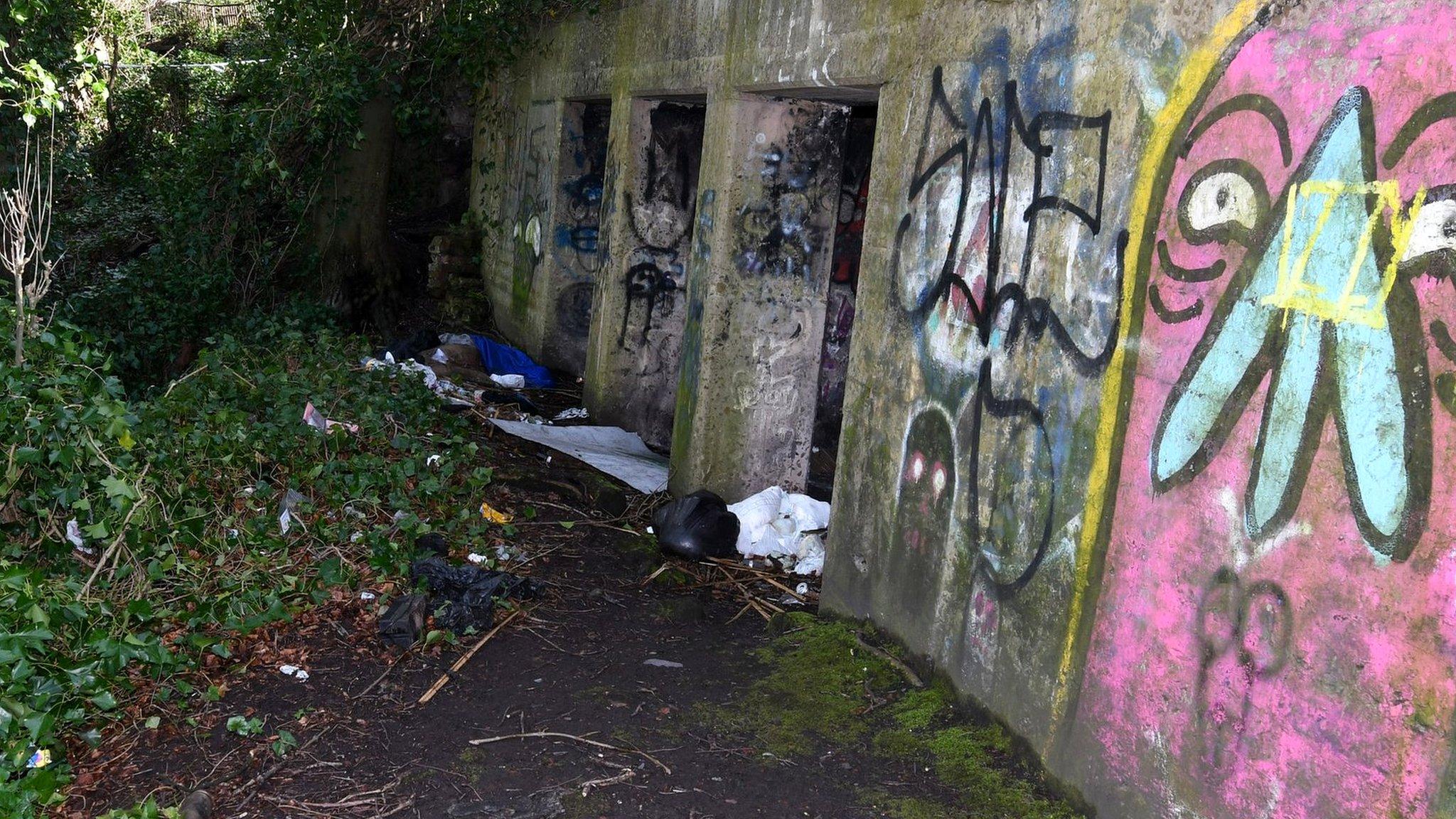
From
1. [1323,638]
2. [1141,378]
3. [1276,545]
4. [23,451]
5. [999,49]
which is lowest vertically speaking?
[23,451]

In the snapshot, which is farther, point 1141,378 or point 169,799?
point 169,799

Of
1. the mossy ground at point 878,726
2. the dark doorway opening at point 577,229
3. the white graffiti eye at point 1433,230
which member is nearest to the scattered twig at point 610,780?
the mossy ground at point 878,726

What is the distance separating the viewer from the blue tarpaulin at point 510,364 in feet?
31.9

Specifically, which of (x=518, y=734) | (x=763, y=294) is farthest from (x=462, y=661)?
(x=763, y=294)

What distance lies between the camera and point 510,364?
32.5 ft

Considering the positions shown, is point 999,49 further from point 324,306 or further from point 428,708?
point 324,306

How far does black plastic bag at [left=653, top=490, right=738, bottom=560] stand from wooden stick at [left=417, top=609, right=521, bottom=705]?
1116mm

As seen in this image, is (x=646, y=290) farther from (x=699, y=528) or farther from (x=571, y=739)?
(x=571, y=739)

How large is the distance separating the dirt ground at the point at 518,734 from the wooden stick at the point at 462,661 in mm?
19

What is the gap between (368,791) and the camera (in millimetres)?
3797

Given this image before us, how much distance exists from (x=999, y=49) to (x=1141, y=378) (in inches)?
60.0

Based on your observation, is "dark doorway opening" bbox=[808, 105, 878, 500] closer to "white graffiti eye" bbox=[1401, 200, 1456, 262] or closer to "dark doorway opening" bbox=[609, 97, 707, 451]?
"dark doorway opening" bbox=[609, 97, 707, 451]

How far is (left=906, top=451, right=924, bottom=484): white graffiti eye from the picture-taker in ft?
15.2

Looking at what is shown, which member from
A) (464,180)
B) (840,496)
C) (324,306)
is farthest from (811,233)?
(464,180)
